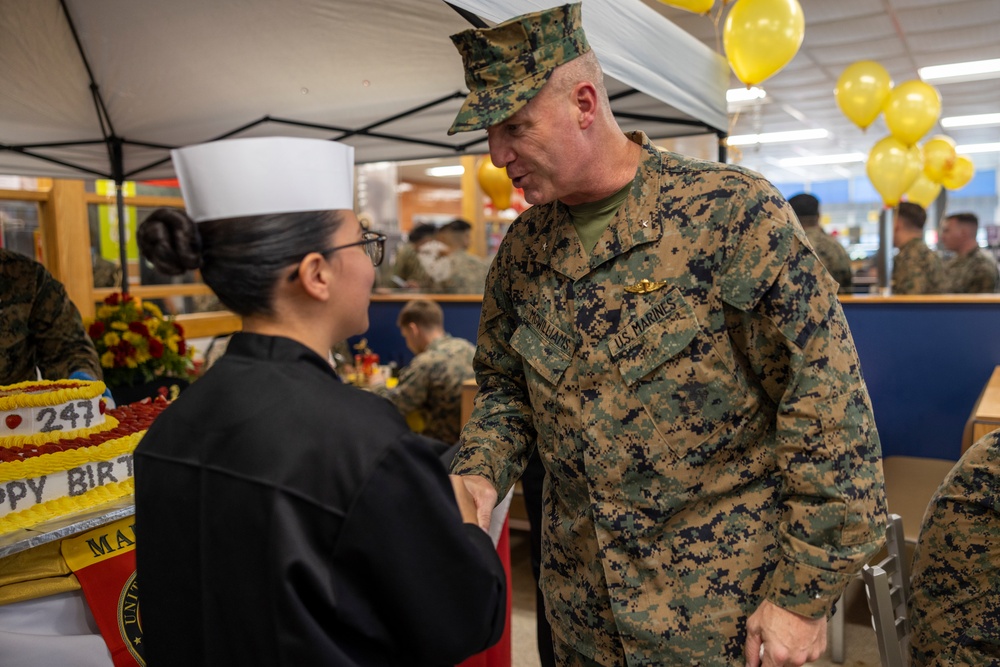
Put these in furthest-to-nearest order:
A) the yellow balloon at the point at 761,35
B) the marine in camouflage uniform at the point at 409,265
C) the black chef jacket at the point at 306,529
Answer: the marine in camouflage uniform at the point at 409,265, the yellow balloon at the point at 761,35, the black chef jacket at the point at 306,529

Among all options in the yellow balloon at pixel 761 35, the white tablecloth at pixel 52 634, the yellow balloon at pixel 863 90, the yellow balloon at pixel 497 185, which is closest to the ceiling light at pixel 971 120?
the yellow balloon at pixel 863 90

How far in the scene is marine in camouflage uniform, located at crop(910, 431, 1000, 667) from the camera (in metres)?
1.40

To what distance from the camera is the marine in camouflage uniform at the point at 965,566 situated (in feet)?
4.61

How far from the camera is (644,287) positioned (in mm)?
1235

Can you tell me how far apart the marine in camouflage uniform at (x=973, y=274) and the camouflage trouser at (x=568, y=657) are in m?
5.62

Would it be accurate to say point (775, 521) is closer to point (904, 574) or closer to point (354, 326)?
point (904, 574)

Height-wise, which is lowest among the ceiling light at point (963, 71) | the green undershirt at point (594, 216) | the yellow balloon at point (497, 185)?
the green undershirt at point (594, 216)

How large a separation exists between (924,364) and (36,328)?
4214mm

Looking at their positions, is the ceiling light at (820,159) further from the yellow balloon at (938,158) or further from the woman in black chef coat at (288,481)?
the woman in black chef coat at (288,481)

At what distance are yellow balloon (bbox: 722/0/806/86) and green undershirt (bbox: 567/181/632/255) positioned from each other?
10.4ft

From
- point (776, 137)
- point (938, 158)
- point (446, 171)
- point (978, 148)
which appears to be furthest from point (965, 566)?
point (978, 148)

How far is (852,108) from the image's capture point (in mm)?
5742

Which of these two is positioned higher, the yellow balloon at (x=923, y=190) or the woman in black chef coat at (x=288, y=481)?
the yellow balloon at (x=923, y=190)

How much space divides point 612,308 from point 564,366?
13 centimetres
